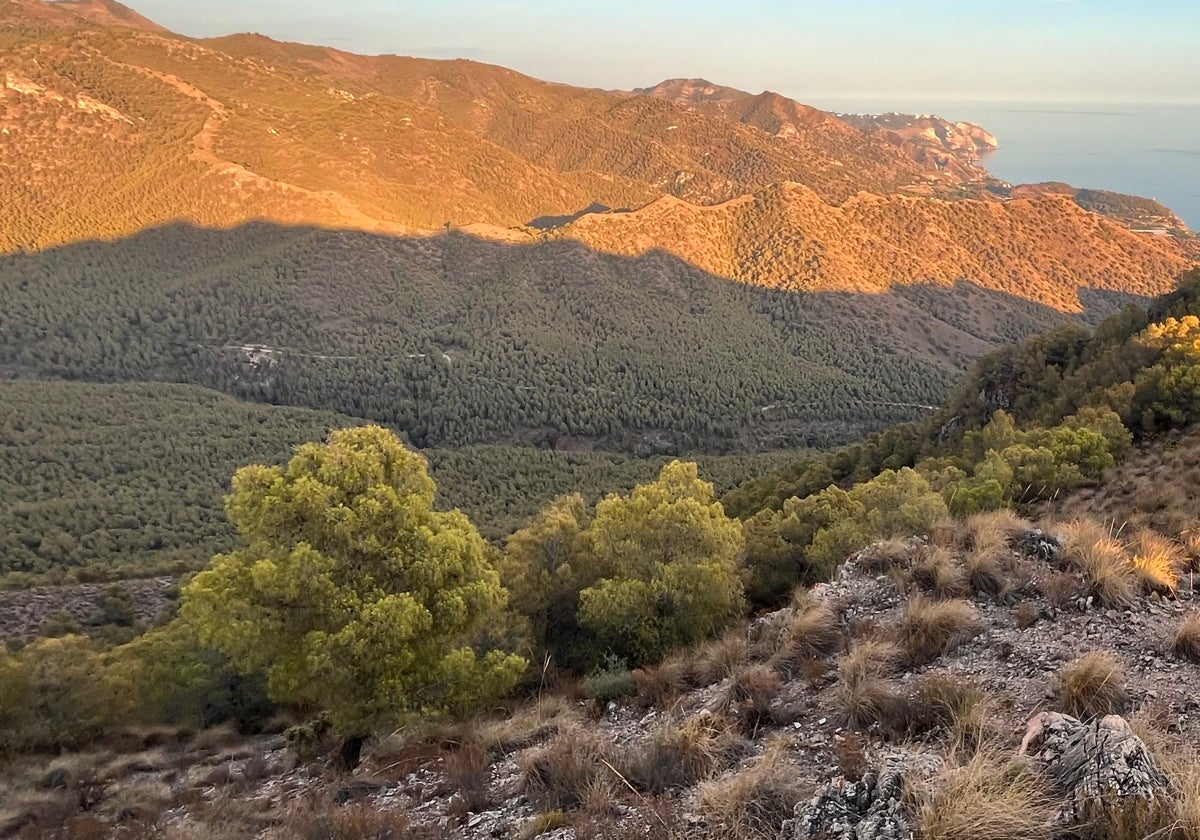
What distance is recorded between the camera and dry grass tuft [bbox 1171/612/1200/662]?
25.1ft

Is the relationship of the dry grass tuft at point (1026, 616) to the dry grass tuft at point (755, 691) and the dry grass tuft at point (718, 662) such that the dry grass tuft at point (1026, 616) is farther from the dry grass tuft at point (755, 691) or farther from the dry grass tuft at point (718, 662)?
the dry grass tuft at point (718, 662)

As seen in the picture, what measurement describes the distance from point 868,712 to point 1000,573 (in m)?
4.16

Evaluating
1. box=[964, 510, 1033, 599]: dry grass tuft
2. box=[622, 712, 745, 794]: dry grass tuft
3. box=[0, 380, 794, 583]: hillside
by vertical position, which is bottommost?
box=[0, 380, 794, 583]: hillside

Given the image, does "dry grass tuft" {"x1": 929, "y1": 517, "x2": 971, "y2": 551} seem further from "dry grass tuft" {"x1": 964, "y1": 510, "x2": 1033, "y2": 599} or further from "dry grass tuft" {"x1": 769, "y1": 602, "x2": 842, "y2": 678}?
"dry grass tuft" {"x1": 769, "y1": 602, "x2": 842, "y2": 678}

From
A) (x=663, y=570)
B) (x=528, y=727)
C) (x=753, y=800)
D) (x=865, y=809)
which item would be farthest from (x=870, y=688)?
(x=663, y=570)

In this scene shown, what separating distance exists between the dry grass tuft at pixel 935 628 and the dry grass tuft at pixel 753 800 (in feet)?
10.3

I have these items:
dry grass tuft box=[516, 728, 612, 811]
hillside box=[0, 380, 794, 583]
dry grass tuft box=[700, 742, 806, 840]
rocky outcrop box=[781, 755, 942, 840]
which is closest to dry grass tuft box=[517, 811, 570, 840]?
dry grass tuft box=[516, 728, 612, 811]

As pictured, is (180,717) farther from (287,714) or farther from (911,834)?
(911,834)

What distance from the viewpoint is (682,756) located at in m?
7.60

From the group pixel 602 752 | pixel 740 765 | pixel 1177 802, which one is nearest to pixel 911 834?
pixel 1177 802

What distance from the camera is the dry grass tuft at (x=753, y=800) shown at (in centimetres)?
596

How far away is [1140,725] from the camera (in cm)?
604

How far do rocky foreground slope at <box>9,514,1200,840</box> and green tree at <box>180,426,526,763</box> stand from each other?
1.02m

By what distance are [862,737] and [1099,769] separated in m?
2.60
